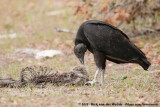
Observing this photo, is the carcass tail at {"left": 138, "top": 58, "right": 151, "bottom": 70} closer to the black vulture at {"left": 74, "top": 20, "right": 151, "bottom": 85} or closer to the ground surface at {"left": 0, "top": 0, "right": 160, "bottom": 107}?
the black vulture at {"left": 74, "top": 20, "right": 151, "bottom": 85}

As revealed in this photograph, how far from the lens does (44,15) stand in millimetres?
→ 10641

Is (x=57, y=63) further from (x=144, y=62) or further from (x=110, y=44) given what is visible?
(x=144, y=62)

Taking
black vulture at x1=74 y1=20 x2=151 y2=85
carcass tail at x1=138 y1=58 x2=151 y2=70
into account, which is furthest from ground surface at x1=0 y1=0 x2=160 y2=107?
black vulture at x1=74 y1=20 x2=151 y2=85

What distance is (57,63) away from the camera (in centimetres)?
568

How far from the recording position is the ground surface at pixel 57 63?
129 inches

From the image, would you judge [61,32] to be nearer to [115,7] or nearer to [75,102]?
[115,7]

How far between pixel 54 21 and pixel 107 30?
6026mm

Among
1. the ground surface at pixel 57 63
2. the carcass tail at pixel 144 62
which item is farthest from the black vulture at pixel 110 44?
the ground surface at pixel 57 63

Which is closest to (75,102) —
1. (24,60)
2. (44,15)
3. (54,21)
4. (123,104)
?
(123,104)

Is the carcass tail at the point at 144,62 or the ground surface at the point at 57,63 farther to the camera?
the carcass tail at the point at 144,62

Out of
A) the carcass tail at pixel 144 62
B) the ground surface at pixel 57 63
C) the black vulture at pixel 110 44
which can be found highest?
the black vulture at pixel 110 44

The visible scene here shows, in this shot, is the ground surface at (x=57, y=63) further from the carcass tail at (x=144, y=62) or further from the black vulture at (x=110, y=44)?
the black vulture at (x=110, y=44)

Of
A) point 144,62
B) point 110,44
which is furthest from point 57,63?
point 144,62

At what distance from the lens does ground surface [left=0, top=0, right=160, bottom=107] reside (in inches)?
129
